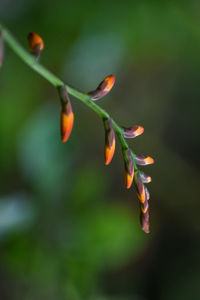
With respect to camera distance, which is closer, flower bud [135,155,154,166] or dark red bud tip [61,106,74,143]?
dark red bud tip [61,106,74,143]

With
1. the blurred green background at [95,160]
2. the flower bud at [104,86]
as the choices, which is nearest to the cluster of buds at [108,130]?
the flower bud at [104,86]

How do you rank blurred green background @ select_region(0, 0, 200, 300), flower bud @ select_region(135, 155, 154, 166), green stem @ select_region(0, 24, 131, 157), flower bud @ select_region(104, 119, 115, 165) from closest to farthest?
1. green stem @ select_region(0, 24, 131, 157)
2. flower bud @ select_region(104, 119, 115, 165)
3. flower bud @ select_region(135, 155, 154, 166)
4. blurred green background @ select_region(0, 0, 200, 300)

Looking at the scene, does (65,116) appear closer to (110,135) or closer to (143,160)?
(110,135)

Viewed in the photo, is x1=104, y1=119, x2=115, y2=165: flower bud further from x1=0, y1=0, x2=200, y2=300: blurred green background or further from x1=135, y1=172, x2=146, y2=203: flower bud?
x1=0, y1=0, x2=200, y2=300: blurred green background

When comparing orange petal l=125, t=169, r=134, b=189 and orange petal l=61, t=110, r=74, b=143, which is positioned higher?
orange petal l=61, t=110, r=74, b=143

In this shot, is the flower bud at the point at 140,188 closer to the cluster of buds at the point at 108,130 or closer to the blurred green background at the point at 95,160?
the cluster of buds at the point at 108,130

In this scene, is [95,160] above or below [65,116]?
below

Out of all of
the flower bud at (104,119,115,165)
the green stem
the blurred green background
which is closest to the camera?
the green stem

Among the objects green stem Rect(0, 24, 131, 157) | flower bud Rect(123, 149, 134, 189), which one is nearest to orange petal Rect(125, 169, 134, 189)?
flower bud Rect(123, 149, 134, 189)

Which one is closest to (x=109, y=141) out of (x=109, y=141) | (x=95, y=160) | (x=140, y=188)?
(x=109, y=141)

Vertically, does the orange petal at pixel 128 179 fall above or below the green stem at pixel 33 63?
below
